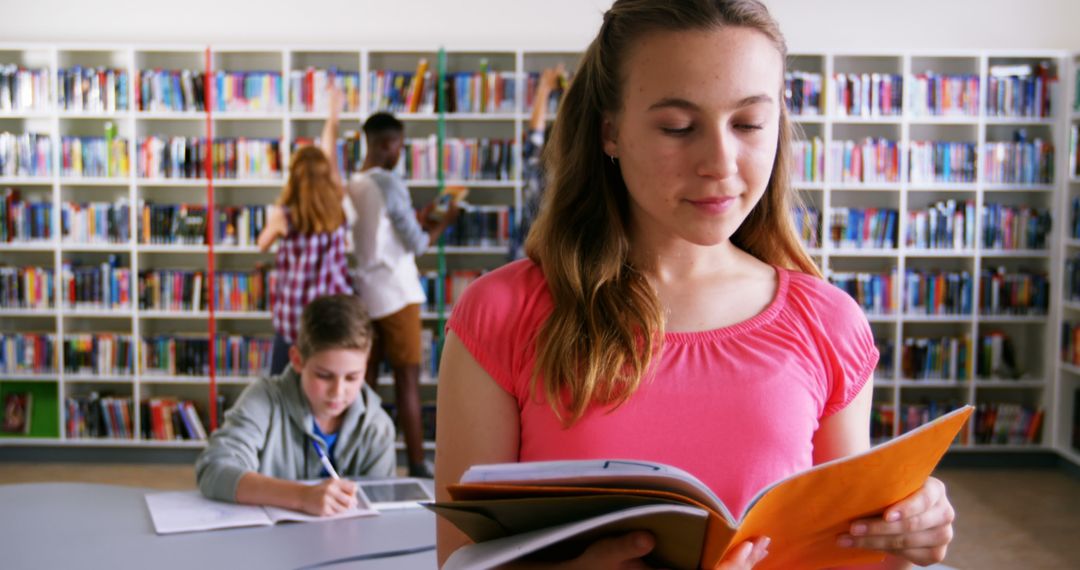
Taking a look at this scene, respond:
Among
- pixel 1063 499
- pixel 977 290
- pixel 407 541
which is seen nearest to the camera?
pixel 407 541

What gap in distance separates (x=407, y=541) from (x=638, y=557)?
0.97m

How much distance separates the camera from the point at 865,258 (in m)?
5.51

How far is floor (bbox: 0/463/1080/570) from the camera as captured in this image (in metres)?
3.79

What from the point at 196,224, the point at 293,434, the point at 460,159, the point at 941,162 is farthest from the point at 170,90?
the point at 941,162

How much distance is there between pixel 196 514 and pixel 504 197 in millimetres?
3702

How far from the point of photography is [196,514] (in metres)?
1.88

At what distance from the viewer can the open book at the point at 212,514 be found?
1.82 meters

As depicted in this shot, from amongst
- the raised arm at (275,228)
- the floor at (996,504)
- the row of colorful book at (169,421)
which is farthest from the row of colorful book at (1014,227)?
the row of colorful book at (169,421)

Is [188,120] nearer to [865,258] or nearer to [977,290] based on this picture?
[865,258]

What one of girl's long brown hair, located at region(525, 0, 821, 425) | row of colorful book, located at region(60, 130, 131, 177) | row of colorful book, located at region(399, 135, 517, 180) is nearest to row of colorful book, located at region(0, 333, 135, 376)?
row of colorful book, located at region(60, 130, 131, 177)

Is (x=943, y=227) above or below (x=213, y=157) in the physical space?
below

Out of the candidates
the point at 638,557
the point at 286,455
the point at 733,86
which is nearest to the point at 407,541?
the point at 286,455

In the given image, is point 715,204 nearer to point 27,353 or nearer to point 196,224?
point 196,224

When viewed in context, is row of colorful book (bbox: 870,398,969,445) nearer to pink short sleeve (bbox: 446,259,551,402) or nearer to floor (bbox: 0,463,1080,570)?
floor (bbox: 0,463,1080,570)
